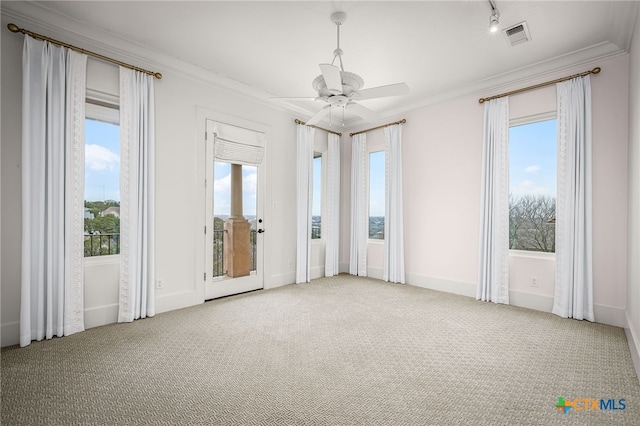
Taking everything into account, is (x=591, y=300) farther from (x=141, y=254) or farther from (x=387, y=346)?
(x=141, y=254)

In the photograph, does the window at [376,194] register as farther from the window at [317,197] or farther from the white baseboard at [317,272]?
the white baseboard at [317,272]

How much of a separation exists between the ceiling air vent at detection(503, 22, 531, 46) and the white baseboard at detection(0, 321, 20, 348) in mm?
5194

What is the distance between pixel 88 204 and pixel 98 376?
5.78 ft

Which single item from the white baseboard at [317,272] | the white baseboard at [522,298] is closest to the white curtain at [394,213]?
the white baseboard at [522,298]

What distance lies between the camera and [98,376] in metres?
2.10

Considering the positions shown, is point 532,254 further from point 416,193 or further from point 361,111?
point 361,111

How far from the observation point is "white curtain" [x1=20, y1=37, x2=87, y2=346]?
258 centimetres

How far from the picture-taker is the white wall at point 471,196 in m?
3.13

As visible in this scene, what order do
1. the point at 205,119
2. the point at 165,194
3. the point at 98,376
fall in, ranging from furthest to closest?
the point at 205,119 → the point at 165,194 → the point at 98,376

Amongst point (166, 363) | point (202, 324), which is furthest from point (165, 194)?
point (166, 363)

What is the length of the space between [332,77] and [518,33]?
79.4 inches

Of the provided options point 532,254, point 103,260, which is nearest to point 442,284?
point 532,254

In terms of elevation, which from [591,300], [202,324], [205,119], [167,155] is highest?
[205,119]

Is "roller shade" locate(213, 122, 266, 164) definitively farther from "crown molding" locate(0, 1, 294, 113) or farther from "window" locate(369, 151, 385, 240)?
"window" locate(369, 151, 385, 240)
